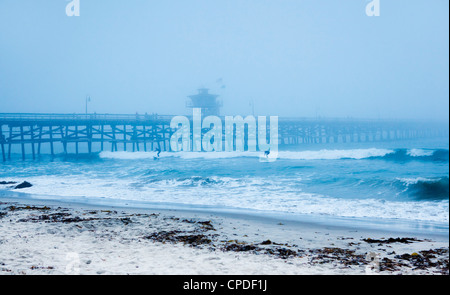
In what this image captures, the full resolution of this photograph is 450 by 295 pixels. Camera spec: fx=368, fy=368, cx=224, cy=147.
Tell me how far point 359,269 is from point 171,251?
2.62m

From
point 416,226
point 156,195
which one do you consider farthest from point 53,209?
point 416,226

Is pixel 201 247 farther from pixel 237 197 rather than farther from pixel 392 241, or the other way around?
pixel 237 197

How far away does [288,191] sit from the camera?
1351cm

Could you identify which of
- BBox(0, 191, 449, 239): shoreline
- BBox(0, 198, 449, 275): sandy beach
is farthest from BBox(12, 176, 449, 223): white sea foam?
BBox(0, 198, 449, 275): sandy beach

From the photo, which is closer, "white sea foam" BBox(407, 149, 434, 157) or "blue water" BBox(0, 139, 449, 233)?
"blue water" BBox(0, 139, 449, 233)

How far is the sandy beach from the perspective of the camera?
4590 millimetres

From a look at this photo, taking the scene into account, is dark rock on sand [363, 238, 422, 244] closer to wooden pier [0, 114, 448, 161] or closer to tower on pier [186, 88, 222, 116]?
wooden pier [0, 114, 448, 161]

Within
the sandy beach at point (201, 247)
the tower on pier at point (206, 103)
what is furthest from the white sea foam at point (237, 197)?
the tower on pier at point (206, 103)

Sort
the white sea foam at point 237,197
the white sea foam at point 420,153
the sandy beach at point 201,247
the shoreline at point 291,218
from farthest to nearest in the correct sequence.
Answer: the white sea foam at point 420,153
the white sea foam at point 237,197
the shoreline at point 291,218
the sandy beach at point 201,247

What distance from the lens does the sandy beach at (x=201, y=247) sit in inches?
181

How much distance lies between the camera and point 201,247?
18.9 ft

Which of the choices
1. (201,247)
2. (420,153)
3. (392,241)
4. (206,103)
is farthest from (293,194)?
(206,103)

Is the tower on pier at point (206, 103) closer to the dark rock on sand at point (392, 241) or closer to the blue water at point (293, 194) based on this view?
the blue water at point (293, 194)
